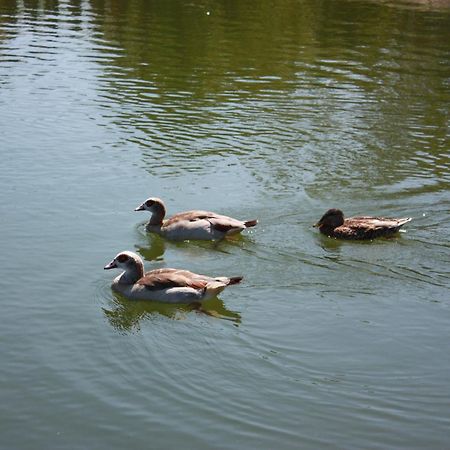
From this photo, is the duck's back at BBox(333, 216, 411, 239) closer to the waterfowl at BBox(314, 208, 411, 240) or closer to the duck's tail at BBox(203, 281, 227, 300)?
the waterfowl at BBox(314, 208, 411, 240)

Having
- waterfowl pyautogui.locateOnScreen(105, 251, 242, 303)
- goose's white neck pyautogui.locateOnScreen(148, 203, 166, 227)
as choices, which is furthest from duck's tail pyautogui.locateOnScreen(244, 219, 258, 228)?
waterfowl pyautogui.locateOnScreen(105, 251, 242, 303)

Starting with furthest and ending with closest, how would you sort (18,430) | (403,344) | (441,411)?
(403,344)
(441,411)
(18,430)

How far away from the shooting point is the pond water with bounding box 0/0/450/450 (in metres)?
11.2

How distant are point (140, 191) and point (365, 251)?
4550 millimetres

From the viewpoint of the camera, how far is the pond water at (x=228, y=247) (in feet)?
36.6

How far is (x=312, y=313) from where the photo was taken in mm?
13758

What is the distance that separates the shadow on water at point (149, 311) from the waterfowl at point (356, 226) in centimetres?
319

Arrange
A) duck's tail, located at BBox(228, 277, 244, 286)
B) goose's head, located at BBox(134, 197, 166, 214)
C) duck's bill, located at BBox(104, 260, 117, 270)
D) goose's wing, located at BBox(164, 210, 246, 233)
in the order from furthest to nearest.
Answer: goose's head, located at BBox(134, 197, 166, 214) → goose's wing, located at BBox(164, 210, 246, 233) → duck's bill, located at BBox(104, 260, 117, 270) → duck's tail, located at BBox(228, 277, 244, 286)

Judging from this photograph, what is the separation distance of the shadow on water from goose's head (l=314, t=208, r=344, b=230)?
127 inches

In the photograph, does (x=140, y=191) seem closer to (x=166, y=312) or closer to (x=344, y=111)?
(x=166, y=312)

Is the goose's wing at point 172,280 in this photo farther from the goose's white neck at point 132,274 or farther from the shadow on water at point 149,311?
the shadow on water at point 149,311

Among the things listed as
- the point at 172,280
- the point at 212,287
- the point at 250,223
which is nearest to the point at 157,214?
the point at 250,223

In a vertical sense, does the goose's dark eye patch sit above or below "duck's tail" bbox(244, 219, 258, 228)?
above

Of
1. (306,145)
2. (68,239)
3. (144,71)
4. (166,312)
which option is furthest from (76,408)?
(144,71)
